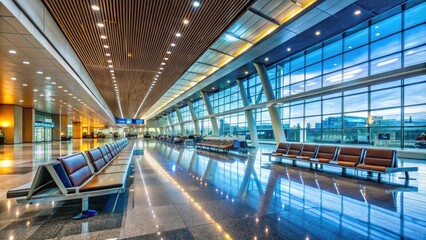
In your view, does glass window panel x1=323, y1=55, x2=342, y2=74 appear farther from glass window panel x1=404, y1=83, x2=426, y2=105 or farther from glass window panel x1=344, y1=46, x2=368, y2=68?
glass window panel x1=404, y1=83, x2=426, y2=105

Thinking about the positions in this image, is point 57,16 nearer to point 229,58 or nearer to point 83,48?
point 83,48

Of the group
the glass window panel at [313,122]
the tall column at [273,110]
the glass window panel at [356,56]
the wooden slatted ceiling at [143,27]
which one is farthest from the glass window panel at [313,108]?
the wooden slatted ceiling at [143,27]

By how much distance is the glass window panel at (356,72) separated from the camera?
10.8m

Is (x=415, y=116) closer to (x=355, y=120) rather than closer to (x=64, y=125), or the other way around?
(x=355, y=120)

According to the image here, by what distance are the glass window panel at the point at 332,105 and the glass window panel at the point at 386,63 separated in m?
2.30

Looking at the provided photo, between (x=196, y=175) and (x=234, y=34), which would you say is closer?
(x=196, y=175)

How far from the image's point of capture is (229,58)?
13438mm

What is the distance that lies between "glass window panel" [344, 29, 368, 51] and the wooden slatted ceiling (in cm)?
797

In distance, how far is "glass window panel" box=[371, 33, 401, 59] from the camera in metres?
9.76

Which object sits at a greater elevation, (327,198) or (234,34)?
(234,34)

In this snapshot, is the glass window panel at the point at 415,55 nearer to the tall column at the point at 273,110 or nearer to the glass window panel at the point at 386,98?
the glass window panel at the point at 386,98

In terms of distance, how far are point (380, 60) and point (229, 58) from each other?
7.82 meters

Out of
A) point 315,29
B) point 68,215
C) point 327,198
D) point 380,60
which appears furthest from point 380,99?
point 68,215

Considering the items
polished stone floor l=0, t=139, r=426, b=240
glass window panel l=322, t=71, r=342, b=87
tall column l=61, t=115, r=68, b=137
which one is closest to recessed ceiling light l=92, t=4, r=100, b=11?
polished stone floor l=0, t=139, r=426, b=240
